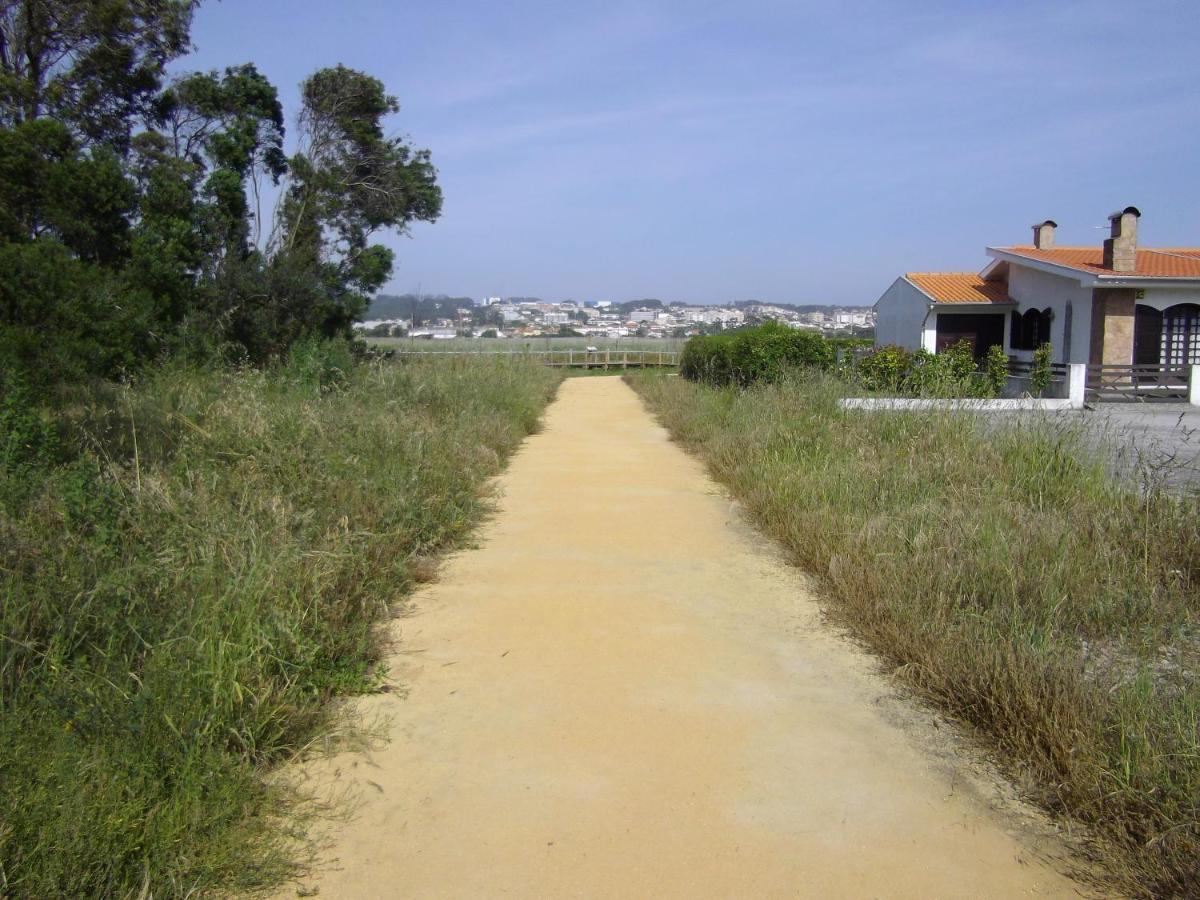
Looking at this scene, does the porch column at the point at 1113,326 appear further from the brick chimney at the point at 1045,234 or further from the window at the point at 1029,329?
the brick chimney at the point at 1045,234

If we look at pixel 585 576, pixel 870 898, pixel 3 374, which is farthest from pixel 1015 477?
pixel 3 374

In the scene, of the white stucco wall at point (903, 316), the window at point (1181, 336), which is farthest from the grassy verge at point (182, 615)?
the white stucco wall at point (903, 316)

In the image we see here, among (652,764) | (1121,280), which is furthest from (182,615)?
(1121,280)

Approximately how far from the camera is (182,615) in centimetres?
425

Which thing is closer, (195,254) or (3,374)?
(3,374)

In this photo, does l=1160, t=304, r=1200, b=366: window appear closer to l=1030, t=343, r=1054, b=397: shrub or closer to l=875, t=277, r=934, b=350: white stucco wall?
l=1030, t=343, r=1054, b=397: shrub

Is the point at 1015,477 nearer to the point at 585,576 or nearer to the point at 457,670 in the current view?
the point at 585,576

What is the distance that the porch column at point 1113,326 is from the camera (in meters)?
23.9

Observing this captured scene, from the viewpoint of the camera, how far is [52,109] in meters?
18.0

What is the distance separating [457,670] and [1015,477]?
495cm

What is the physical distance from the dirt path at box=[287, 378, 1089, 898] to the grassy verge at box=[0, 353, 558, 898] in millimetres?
355

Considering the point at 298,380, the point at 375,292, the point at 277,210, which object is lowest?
the point at 298,380

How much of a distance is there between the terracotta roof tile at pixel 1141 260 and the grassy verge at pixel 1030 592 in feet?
58.2

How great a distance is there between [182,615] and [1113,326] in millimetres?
24803
